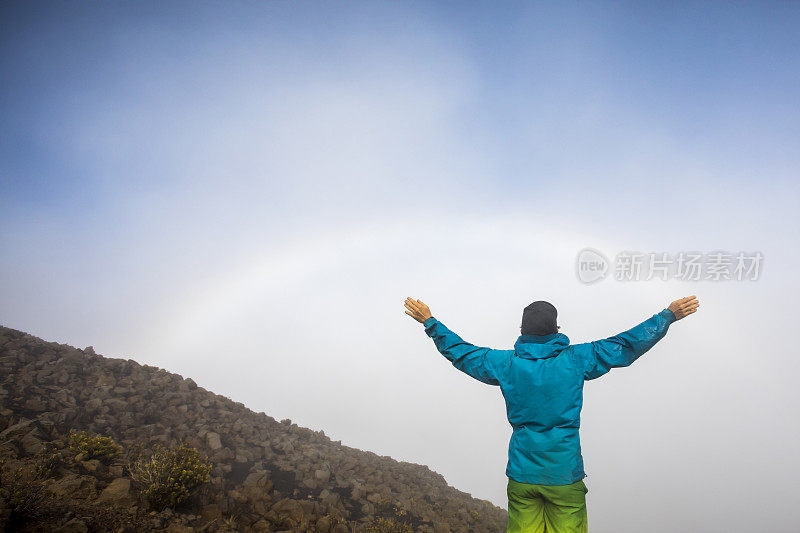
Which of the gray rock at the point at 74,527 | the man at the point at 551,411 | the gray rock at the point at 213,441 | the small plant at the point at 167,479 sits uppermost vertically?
the man at the point at 551,411

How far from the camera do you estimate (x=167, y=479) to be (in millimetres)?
6941

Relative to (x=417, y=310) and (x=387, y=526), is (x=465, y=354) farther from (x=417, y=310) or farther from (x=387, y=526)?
(x=387, y=526)

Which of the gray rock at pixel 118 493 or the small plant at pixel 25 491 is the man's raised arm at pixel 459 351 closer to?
the gray rock at pixel 118 493

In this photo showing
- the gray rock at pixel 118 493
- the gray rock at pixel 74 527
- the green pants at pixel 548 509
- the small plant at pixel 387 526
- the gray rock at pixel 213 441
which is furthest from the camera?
the gray rock at pixel 213 441

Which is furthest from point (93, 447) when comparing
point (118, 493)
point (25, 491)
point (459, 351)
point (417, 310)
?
point (459, 351)

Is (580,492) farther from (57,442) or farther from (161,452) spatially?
(57,442)

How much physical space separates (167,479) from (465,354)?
6.49 m

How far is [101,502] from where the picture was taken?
6.37 metres

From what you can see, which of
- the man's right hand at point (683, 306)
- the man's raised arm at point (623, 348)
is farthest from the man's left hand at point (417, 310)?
the man's right hand at point (683, 306)

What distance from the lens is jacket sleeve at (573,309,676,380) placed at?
3.88 m

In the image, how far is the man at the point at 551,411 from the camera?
384 centimetres

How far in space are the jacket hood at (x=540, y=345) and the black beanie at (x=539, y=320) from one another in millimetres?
63

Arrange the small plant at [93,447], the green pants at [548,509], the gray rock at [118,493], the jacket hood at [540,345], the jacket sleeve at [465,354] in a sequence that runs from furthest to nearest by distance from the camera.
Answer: the small plant at [93,447]
the gray rock at [118,493]
the jacket sleeve at [465,354]
the jacket hood at [540,345]
the green pants at [548,509]

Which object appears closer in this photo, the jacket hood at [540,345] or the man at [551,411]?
the man at [551,411]
